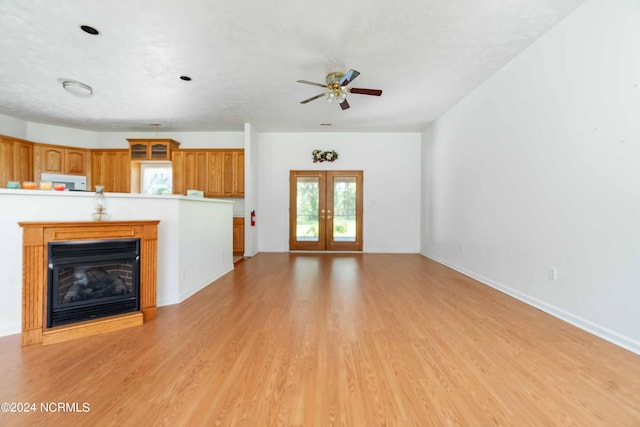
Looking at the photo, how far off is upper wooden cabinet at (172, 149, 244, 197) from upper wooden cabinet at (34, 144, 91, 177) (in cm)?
217

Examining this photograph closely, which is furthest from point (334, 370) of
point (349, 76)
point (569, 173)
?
point (349, 76)

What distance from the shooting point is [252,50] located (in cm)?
312

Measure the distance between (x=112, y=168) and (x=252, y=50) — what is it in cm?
530

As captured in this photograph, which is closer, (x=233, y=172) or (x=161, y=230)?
(x=161, y=230)

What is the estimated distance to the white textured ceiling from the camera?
2.47 m

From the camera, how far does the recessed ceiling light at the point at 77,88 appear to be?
397 centimetres

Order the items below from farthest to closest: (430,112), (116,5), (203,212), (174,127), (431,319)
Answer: (174,127), (430,112), (203,212), (431,319), (116,5)

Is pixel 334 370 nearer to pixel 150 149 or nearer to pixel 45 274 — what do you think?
pixel 45 274

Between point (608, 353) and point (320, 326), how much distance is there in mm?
2253

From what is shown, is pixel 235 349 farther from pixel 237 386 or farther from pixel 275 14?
pixel 275 14

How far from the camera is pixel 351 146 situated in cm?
664

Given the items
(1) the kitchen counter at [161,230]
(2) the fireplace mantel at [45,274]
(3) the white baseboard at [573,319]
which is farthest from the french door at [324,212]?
(2) the fireplace mantel at [45,274]

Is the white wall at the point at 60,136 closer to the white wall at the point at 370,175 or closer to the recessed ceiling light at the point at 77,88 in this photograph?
the recessed ceiling light at the point at 77,88

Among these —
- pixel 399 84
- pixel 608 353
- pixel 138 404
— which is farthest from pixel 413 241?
pixel 138 404
